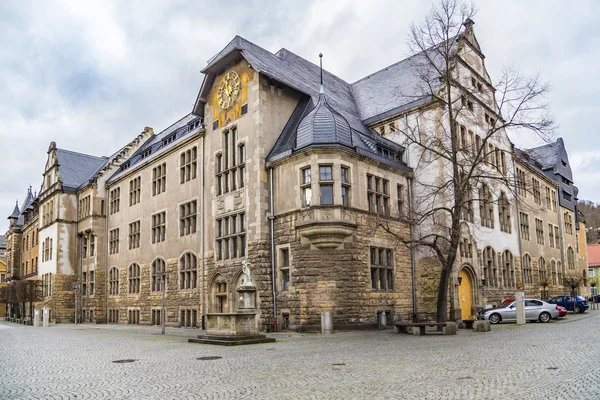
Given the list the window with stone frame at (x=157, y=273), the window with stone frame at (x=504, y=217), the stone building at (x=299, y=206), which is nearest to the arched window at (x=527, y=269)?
the stone building at (x=299, y=206)

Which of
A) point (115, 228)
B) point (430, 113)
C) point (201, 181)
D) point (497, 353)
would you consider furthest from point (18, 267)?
point (497, 353)

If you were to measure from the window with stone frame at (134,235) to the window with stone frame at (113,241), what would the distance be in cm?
256

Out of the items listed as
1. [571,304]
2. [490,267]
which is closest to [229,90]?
[490,267]

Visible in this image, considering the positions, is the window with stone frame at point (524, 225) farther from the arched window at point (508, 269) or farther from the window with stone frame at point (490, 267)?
the window with stone frame at point (490, 267)

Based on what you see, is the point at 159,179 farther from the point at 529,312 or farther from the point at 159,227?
the point at 529,312

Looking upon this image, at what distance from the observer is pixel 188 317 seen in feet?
107

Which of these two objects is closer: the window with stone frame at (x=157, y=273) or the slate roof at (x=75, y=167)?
the window with stone frame at (x=157, y=273)

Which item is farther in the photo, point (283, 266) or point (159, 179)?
point (159, 179)

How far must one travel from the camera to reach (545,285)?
40.8m

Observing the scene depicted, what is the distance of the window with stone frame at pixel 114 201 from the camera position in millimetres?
43438

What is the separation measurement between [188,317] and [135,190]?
12.5 meters

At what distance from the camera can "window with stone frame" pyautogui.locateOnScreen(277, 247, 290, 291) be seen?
26.5m

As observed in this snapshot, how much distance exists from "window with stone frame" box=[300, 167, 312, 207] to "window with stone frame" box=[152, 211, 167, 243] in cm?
1358

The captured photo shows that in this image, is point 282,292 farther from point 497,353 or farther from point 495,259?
point 495,259
